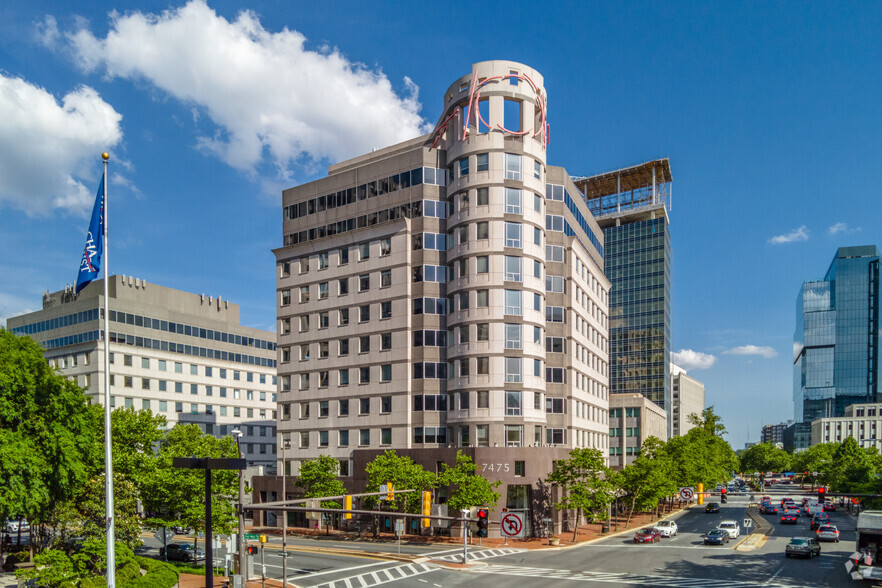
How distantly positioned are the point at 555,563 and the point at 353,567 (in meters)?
15.7

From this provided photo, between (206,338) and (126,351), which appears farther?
(206,338)

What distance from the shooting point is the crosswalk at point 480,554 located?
185ft

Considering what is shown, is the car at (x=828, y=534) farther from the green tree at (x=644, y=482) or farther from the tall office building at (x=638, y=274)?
the tall office building at (x=638, y=274)

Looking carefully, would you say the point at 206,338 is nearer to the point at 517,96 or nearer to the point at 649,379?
the point at 517,96

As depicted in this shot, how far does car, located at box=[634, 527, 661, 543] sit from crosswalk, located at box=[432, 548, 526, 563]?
1278 centimetres

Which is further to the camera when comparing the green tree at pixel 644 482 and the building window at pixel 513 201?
the green tree at pixel 644 482

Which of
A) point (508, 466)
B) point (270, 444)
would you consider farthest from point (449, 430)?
point (270, 444)

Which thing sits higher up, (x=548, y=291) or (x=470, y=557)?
(x=548, y=291)

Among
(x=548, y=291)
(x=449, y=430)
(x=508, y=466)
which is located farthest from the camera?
(x=548, y=291)

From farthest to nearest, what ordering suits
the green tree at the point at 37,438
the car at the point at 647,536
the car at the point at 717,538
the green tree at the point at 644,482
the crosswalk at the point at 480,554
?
the green tree at the point at 644,482 → the car at the point at 647,536 → the car at the point at 717,538 → the crosswalk at the point at 480,554 → the green tree at the point at 37,438

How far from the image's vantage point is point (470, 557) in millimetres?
56906

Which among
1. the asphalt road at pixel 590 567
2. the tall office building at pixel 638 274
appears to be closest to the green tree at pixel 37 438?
the asphalt road at pixel 590 567

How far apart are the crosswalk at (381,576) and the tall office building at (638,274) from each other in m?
134

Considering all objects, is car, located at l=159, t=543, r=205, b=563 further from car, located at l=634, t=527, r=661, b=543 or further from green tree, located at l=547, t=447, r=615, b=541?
car, located at l=634, t=527, r=661, b=543
